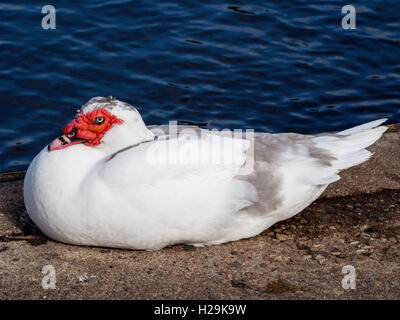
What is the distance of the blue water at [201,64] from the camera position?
7473mm

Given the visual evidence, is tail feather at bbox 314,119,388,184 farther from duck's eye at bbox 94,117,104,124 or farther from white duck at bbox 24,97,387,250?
duck's eye at bbox 94,117,104,124

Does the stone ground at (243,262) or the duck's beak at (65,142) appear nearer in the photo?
the stone ground at (243,262)

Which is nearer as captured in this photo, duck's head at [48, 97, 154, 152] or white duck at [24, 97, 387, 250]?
white duck at [24, 97, 387, 250]

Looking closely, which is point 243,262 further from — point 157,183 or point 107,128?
point 107,128

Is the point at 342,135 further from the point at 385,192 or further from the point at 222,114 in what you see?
the point at 222,114

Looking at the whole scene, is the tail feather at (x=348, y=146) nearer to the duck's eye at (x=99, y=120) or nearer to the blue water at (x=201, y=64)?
the duck's eye at (x=99, y=120)

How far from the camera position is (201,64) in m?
8.13

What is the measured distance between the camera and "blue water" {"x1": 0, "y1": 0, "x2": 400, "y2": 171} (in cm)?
747

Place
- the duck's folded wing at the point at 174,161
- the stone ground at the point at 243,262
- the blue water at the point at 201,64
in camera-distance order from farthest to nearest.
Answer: the blue water at the point at 201,64
the duck's folded wing at the point at 174,161
the stone ground at the point at 243,262

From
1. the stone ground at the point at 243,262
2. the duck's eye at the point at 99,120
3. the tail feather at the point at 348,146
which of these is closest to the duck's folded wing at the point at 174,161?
the duck's eye at the point at 99,120

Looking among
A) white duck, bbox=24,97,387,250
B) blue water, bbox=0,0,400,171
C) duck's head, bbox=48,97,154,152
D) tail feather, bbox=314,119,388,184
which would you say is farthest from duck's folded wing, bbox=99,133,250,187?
blue water, bbox=0,0,400,171

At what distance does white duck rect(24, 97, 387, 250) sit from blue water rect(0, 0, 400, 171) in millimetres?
2537

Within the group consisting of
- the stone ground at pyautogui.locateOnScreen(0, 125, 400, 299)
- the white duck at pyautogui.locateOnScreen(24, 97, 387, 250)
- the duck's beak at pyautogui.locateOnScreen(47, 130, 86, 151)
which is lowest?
the stone ground at pyautogui.locateOnScreen(0, 125, 400, 299)
